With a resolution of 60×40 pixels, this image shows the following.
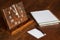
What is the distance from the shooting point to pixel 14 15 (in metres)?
1.46

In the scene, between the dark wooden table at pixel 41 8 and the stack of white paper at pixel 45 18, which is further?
the stack of white paper at pixel 45 18

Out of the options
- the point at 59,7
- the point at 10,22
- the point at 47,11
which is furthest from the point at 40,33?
the point at 59,7

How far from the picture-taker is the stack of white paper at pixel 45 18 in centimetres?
157

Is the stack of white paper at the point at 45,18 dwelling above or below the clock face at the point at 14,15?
below

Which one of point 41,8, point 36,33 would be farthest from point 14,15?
point 41,8

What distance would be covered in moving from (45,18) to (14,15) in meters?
0.32

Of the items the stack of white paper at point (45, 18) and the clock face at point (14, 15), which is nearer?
the clock face at point (14, 15)

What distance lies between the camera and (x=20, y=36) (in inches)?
55.3

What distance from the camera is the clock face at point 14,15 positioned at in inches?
55.3

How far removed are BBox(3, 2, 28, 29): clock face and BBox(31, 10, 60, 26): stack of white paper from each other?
0.44 feet

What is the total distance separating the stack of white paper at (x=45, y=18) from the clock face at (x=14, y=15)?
0.13 meters

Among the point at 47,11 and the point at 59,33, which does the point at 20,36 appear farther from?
the point at 47,11

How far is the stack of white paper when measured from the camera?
Result: 157 centimetres

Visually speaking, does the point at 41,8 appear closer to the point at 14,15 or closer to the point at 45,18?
the point at 45,18
